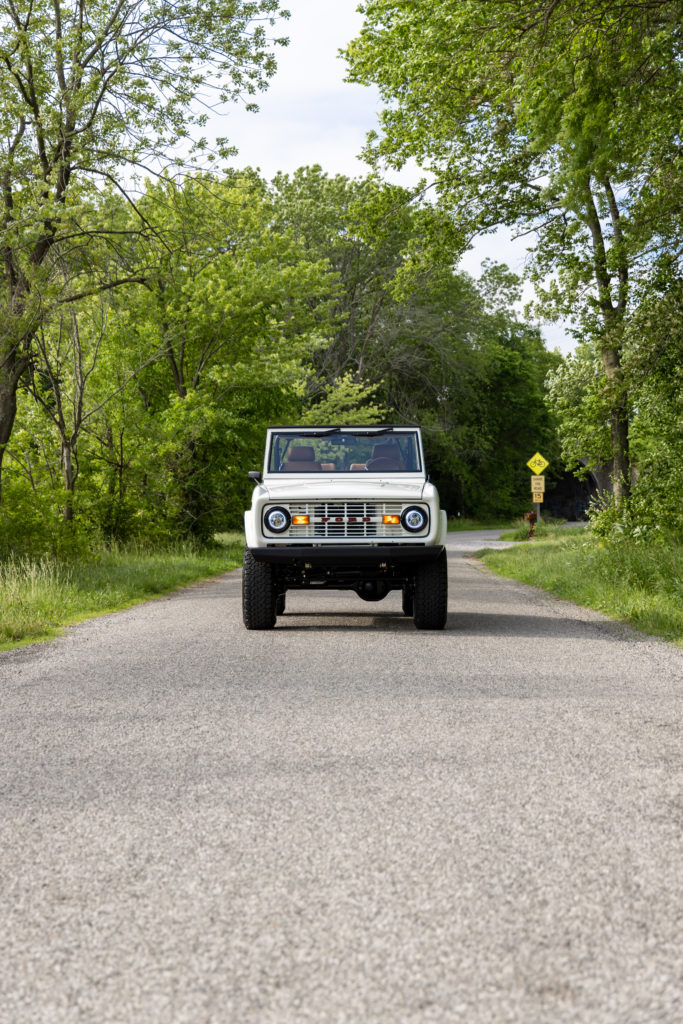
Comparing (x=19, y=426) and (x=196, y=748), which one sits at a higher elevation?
(x=19, y=426)

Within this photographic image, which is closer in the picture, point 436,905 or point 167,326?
point 436,905

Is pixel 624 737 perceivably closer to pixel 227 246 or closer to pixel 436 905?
pixel 436 905

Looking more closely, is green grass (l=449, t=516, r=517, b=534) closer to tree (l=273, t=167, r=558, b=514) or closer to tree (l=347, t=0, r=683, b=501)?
tree (l=273, t=167, r=558, b=514)

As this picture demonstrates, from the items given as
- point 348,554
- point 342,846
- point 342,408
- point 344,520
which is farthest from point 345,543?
point 342,408

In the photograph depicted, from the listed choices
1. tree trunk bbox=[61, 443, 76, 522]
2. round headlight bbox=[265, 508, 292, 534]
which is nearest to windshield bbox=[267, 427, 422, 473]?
round headlight bbox=[265, 508, 292, 534]

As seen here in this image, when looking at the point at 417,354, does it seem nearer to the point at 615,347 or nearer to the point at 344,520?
the point at 615,347

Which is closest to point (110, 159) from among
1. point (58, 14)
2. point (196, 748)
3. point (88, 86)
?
point (88, 86)

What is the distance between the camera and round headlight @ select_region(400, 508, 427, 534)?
435 inches

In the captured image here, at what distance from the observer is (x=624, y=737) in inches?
233

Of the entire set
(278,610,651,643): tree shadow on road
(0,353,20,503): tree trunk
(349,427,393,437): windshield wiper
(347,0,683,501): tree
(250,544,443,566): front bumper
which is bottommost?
(278,610,651,643): tree shadow on road

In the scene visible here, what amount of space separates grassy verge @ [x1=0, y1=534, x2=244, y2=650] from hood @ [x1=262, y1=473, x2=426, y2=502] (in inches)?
107

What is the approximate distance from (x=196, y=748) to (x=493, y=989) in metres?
3.05

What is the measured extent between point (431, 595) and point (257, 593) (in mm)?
1717

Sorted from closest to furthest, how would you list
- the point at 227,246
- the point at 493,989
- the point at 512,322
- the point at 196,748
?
the point at 493,989 → the point at 196,748 → the point at 227,246 → the point at 512,322
